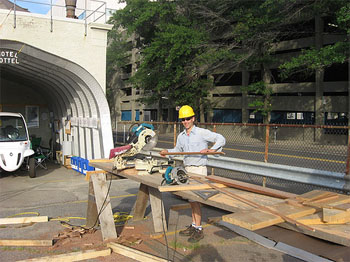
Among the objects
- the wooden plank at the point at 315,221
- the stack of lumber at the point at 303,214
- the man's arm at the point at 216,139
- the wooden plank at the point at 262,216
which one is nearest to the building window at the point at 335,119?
the man's arm at the point at 216,139

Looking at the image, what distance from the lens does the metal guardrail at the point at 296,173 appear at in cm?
656

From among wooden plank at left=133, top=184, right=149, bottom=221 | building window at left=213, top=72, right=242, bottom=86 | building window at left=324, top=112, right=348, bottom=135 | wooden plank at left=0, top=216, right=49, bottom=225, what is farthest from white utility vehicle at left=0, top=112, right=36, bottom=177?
building window at left=213, top=72, right=242, bottom=86

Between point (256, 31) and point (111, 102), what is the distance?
3976 centimetres

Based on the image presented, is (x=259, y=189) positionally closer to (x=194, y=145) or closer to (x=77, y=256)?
(x=194, y=145)

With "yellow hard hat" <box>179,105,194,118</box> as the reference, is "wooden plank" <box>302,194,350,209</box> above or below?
below

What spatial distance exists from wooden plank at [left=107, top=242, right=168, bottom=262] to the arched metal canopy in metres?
6.35

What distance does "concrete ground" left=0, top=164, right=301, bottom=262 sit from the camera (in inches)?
209

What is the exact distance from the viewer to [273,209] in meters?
3.29

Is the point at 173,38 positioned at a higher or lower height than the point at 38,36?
higher

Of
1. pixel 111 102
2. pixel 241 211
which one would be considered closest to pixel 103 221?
pixel 241 211

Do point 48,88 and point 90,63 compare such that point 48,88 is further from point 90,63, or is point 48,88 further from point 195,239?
point 195,239

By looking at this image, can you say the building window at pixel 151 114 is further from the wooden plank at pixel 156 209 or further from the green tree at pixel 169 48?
the wooden plank at pixel 156 209

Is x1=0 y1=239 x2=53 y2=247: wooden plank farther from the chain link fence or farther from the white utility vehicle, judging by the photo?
the white utility vehicle

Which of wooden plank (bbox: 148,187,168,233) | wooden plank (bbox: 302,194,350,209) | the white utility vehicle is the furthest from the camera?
the white utility vehicle
